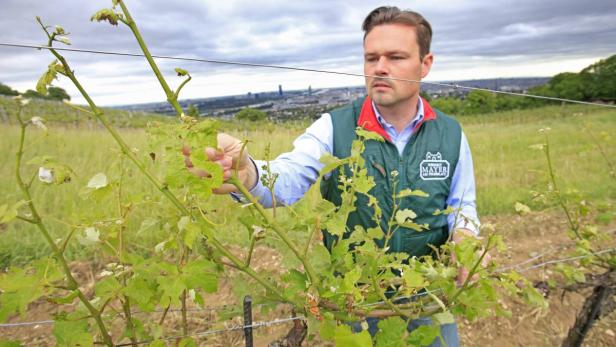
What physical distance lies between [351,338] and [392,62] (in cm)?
153

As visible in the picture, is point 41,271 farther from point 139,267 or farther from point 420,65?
point 420,65

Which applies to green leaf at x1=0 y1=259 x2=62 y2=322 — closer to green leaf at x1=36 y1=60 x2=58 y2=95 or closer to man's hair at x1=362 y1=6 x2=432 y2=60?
green leaf at x1=36 y1=60 x2=58 y2=95

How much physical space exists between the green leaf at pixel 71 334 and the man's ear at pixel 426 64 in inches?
76.8

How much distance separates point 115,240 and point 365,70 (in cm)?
146

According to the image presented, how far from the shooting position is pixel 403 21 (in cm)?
207

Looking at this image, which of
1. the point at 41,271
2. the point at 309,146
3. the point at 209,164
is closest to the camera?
the point at 209,164

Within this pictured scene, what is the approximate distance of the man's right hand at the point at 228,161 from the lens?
92 cm

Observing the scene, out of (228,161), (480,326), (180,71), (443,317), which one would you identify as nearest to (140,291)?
(228,161)

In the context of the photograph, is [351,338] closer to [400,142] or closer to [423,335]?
[423,335]

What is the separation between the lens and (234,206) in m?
0.89

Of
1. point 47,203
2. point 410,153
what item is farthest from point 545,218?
point 47,203

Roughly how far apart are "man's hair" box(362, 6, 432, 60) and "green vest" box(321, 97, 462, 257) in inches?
14.5

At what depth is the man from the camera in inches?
77.5

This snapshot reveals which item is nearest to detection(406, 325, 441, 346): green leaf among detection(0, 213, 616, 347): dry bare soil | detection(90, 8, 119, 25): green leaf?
detection(90, 8, 119, 25): green leaf
